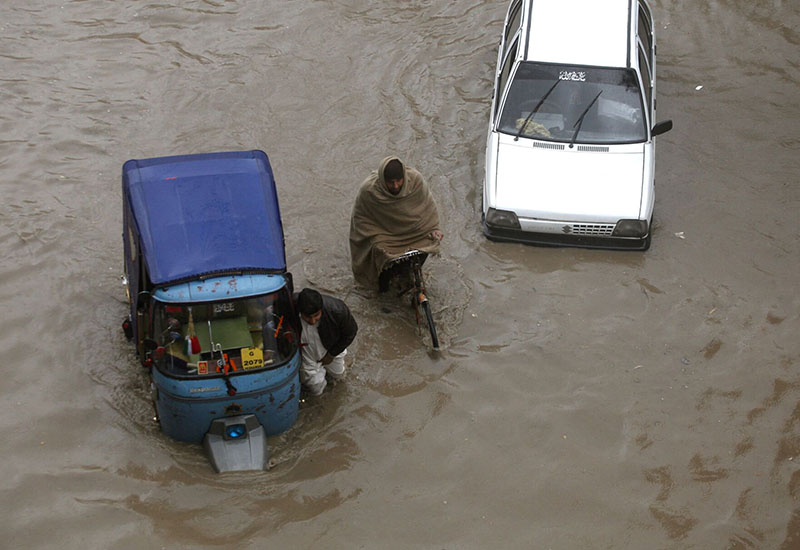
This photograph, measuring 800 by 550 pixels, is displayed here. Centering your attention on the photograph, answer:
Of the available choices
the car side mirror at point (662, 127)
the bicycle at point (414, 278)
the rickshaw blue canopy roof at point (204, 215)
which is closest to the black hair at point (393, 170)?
the bicycle at point (414, 278)

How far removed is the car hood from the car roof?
1.21m

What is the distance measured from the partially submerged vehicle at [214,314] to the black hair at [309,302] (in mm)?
204

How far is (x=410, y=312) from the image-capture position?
8.61 meters

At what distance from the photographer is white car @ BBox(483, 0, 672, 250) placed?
909cm

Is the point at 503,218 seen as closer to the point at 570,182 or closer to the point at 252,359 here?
the point at 570,182

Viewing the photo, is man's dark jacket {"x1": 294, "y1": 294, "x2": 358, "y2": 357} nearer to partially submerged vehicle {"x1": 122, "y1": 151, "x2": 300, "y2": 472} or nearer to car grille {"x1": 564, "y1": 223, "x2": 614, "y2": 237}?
partially submerged vehicle {"x1": 122, "y1": 151, "x2": 300, "y2": 472}

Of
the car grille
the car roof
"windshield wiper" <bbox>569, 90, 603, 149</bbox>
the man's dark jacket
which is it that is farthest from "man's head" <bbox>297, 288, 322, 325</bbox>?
the car roof

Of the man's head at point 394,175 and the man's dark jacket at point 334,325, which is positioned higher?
the man's head at point 394,175

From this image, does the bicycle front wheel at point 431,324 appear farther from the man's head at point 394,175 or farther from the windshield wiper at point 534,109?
the windshield wiper at point 534,109

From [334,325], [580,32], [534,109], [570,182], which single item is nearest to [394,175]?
[334,325]

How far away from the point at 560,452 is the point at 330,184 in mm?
4698

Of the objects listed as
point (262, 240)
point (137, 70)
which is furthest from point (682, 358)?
point (137, 70)

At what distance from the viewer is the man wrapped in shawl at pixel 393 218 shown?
802 centimetres

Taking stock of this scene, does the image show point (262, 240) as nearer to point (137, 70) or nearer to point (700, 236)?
Answer: point (700, 236)
